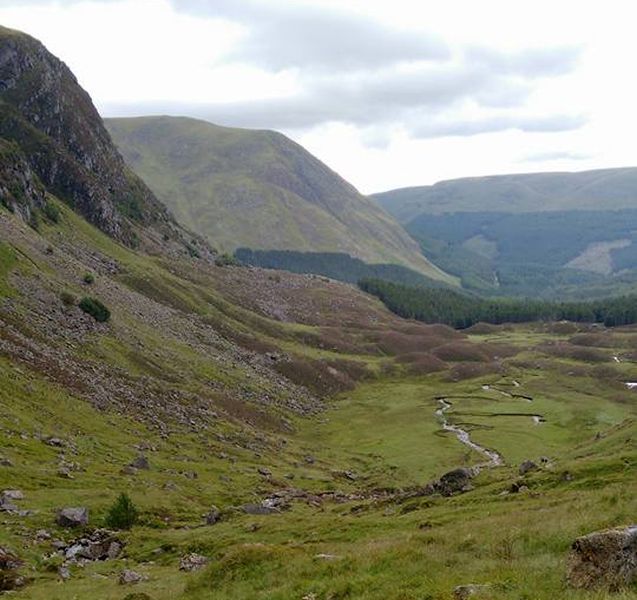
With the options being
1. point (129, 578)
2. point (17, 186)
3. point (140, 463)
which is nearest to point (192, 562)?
point (129, 578)

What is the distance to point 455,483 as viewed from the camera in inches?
2329

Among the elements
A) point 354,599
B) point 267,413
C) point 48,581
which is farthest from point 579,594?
point 267,413

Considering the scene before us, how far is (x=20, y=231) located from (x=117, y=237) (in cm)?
6217

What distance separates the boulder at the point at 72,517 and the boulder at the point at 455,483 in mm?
29288

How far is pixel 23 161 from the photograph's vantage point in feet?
514

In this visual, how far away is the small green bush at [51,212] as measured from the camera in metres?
156

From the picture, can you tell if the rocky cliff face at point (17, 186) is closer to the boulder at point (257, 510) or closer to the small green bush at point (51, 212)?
the small green bush at point (51, 212)

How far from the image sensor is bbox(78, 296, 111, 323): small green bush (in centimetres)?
10938

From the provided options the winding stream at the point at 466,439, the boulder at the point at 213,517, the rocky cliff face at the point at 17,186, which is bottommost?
the winding stream at the point at 466,439

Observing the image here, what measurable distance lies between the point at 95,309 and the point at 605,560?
9850cm

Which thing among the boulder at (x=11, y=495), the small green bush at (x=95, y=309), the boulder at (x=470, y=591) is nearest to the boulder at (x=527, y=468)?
the boulder at (x=470, y=591)

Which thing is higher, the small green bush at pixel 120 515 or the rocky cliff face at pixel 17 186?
the rocky cliff face at pixel 17 186

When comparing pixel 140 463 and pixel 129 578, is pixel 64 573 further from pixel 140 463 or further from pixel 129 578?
pixel 140 463

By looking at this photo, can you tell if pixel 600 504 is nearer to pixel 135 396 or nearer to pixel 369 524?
pixel 369 524
